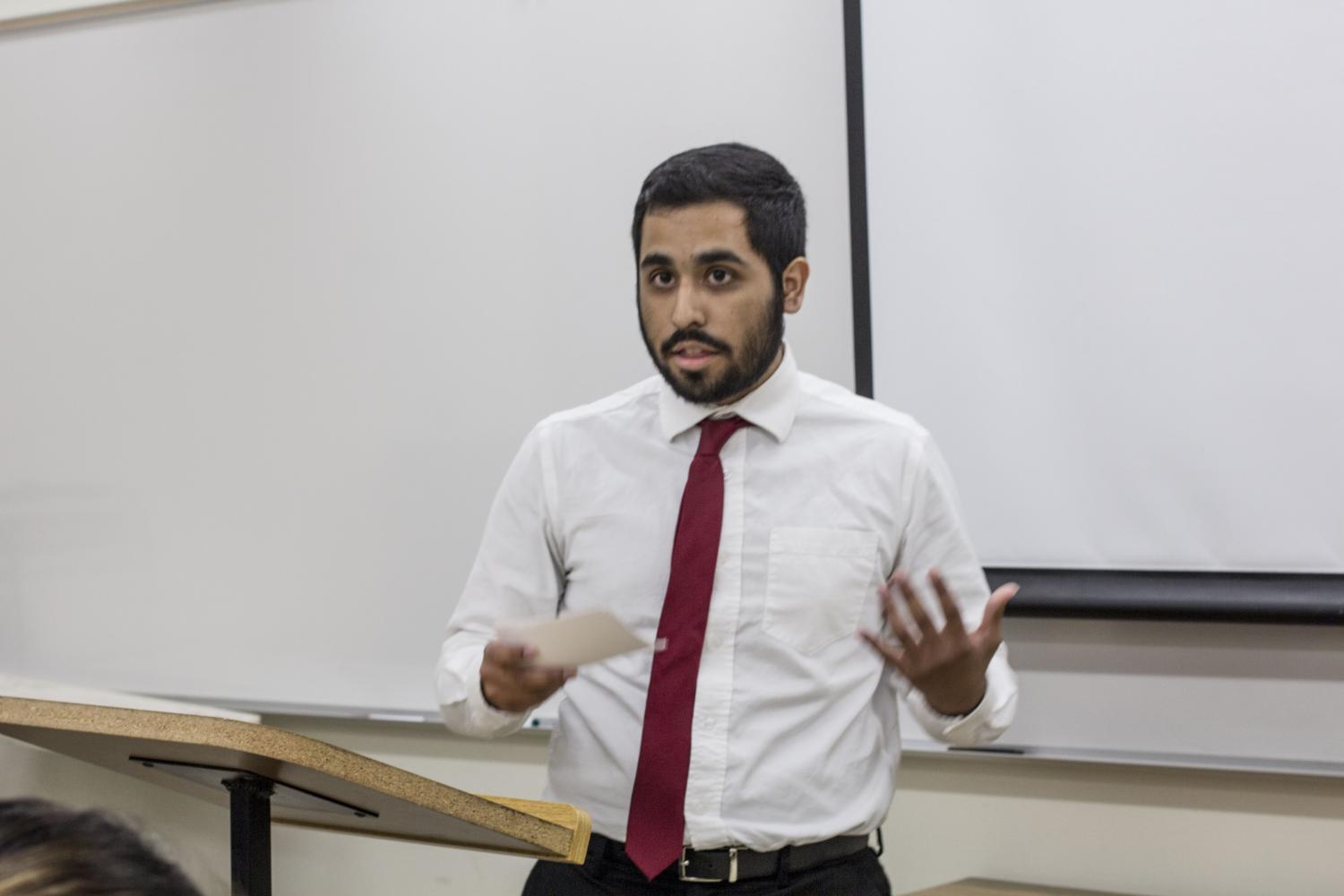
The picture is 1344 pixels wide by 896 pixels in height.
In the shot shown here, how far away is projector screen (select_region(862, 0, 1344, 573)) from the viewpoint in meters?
2.02

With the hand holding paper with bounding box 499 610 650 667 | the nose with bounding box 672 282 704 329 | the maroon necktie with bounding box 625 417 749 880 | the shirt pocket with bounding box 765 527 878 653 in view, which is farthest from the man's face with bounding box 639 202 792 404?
the hand holding paper with bounding box 499 610 650 667

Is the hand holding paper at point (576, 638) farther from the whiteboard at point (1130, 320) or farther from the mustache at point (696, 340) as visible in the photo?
the whiteboard at point (1130, 320)

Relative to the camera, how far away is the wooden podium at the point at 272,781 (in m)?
1.10

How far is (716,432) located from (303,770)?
80 centimetres

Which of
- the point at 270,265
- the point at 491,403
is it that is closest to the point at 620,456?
the point at 491,403

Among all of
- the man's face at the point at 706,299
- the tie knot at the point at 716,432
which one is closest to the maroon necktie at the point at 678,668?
the tie knot at the point at 716,432

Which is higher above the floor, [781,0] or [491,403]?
[781,0]

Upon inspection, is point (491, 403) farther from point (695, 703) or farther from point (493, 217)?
point (695, 703)

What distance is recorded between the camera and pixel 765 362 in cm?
176

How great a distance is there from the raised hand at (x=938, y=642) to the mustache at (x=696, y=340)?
40cm

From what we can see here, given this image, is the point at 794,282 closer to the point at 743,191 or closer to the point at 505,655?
the point at 743,191

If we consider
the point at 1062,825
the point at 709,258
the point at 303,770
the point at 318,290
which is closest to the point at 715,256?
the point at 709,258

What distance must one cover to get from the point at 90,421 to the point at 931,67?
1.91 m

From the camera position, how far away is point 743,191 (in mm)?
1731
